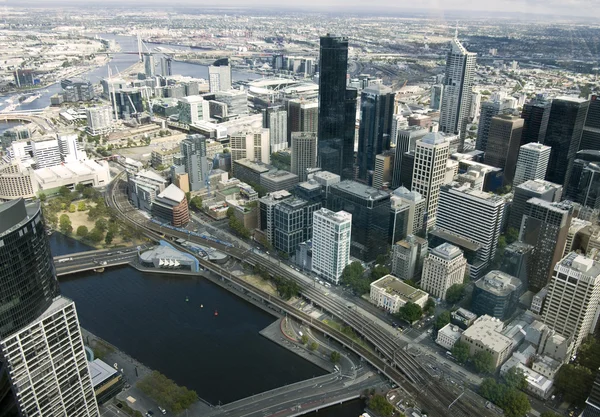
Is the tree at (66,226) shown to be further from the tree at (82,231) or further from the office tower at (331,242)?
the office tower at (331,242)

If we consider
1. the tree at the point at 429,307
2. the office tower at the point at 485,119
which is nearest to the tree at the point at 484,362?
the tree at the point at 429,307

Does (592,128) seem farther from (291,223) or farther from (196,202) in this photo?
(196,202)

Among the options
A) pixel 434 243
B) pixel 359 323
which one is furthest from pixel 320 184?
pixel 359 323

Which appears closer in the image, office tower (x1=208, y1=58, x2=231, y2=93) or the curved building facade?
the curved building facade

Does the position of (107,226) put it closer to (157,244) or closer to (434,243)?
(157,244)

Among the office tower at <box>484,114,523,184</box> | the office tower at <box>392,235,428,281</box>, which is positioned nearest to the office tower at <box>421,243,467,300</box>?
the office tower at <box>392,235,428,281</box>

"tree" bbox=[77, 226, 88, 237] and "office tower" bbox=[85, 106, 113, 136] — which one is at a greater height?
"office tower" bbox=[85, 106, 113, 136]

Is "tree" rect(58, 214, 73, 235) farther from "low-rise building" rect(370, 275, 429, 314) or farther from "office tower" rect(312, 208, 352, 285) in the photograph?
"low-rise building" rect(370, 275, 429, 314)
